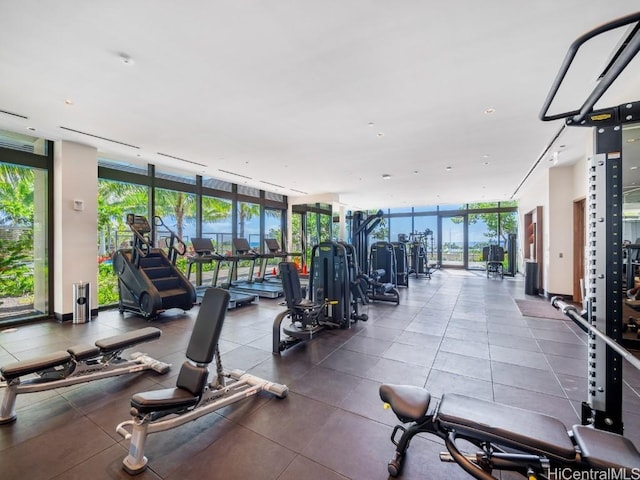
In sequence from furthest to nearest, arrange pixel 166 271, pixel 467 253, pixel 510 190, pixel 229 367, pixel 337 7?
pixel 467 253 < pixel 510 190 < pixel 166 271 < pixel 229 367 < pixel 337 7

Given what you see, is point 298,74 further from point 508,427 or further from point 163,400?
point 508,427

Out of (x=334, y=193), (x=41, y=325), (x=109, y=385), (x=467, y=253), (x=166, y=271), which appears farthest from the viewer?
(x=467, y=253)

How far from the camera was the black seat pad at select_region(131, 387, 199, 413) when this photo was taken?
1.79 metres

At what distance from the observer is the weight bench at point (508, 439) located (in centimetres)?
133

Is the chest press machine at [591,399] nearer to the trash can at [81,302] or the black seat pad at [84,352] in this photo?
the black seat pad at [84,352]

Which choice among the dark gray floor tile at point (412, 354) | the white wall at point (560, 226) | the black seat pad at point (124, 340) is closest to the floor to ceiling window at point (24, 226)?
the black seat pad at point (124, 340)

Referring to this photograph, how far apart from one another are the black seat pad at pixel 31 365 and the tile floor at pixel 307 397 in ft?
1.15

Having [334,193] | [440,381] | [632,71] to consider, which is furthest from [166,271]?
[632,71]

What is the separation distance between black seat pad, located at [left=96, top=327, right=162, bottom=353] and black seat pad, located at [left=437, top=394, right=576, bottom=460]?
117 inches

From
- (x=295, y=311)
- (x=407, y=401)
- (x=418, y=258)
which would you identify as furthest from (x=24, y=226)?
(x=418, y=258)

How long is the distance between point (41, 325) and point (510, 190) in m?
12.6

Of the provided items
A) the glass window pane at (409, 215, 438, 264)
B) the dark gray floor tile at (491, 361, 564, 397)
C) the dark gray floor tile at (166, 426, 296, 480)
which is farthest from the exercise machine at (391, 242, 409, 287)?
the dark gray floor tile at (166, 426, 296, 480)

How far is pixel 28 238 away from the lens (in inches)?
199

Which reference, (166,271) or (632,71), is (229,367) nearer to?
(166,271)
